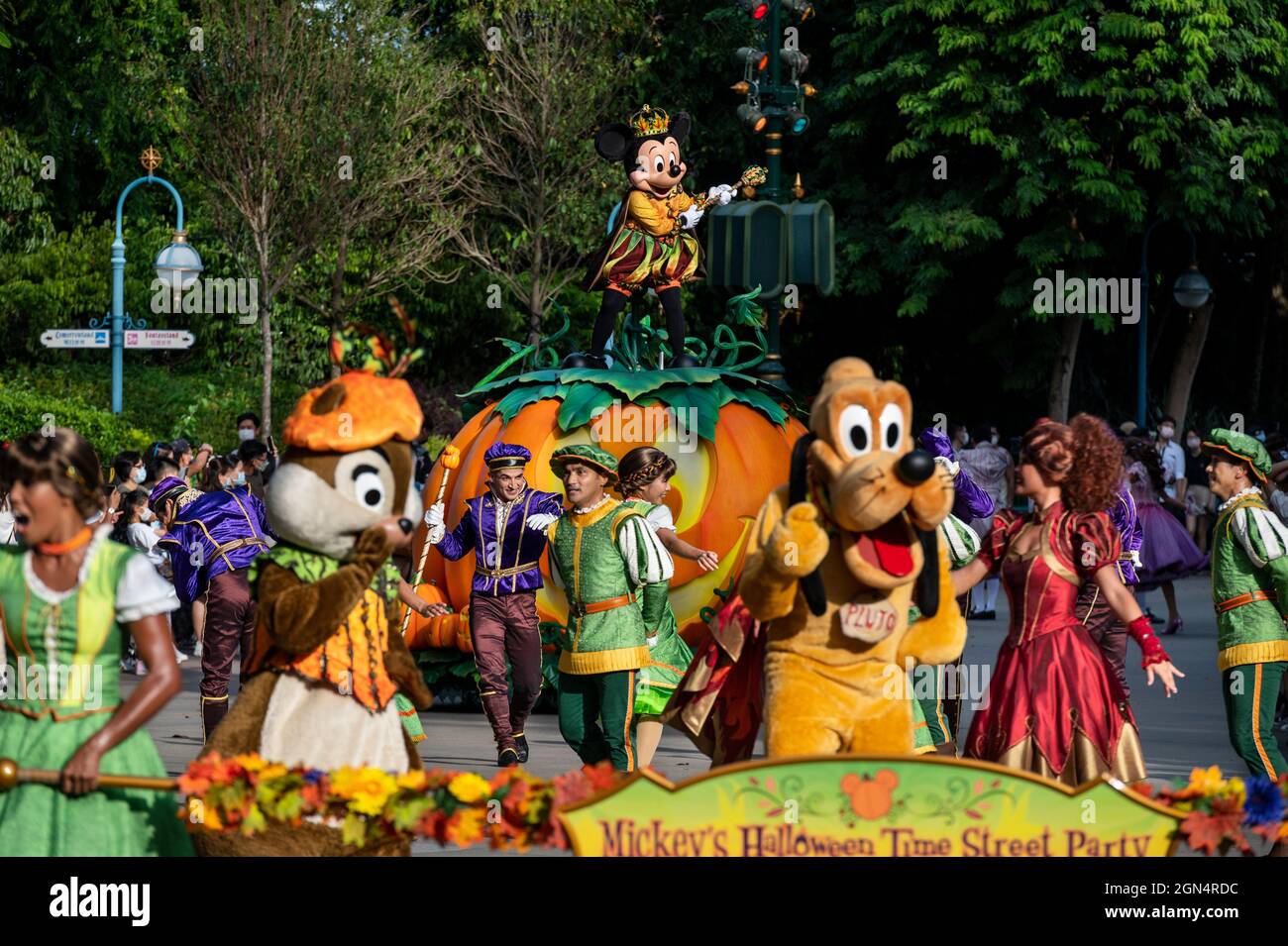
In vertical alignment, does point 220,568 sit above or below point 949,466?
below

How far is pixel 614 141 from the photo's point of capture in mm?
11820

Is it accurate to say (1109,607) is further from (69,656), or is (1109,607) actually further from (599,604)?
(69,656)

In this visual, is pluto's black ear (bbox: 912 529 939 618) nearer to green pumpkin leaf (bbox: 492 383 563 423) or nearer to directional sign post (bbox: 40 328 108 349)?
green pumpkin leaf (bbox: 492 383 563 423)

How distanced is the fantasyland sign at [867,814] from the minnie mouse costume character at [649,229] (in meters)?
6.96

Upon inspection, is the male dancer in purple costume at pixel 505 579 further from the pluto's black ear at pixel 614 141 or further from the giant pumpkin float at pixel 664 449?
the pluto's black ear at pixel 614 141

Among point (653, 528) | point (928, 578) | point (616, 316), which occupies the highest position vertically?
point (616, 316)

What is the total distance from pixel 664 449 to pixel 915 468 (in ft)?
19.2

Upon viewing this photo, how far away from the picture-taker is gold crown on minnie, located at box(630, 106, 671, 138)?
1184 centimetres

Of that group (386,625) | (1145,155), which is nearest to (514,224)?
(1145,155)

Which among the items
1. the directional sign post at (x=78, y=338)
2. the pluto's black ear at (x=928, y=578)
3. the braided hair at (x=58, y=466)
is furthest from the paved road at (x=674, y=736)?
the directional sign post at (x=78, y=338)

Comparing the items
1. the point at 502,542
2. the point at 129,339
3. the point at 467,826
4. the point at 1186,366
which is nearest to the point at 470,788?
the point at 467,826

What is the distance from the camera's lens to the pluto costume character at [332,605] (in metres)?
5.93

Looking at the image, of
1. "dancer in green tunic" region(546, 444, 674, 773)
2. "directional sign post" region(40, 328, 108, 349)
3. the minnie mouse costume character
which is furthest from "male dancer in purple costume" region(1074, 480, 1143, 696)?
"directional sign post" region(40, 328, 108, 349)

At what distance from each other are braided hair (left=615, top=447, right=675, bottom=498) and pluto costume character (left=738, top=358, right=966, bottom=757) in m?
3.29
